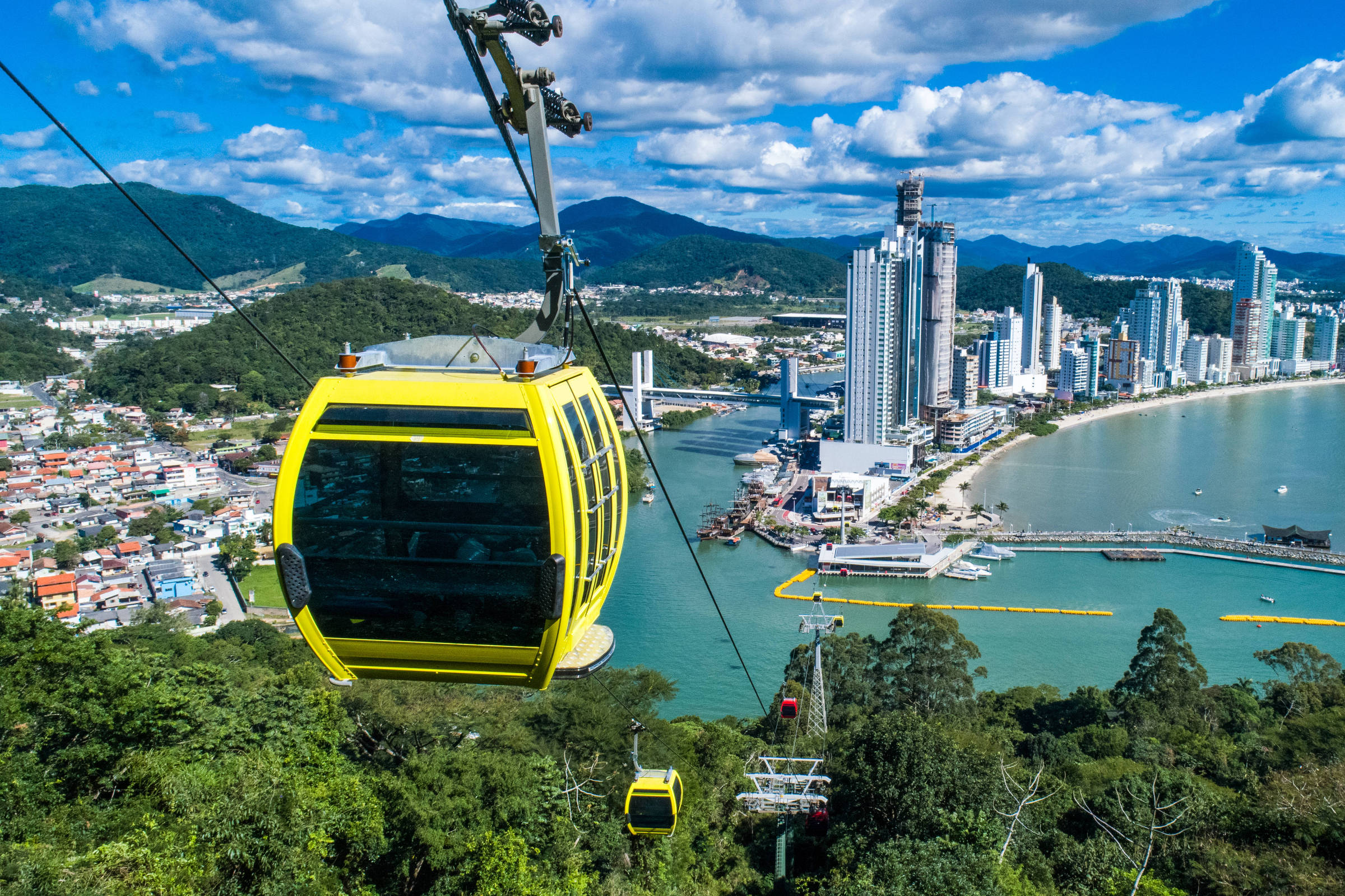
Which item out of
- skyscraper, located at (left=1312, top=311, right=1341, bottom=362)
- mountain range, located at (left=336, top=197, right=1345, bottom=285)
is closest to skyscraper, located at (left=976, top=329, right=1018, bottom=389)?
skyscraper, located at (left=1312, top=311, right=1341, bottom=362)

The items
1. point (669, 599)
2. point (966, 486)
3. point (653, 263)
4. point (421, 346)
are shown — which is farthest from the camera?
point (653, 263)

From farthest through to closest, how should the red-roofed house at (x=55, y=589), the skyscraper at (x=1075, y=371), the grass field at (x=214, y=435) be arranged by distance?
the skyscraper at (x=1075, y=371)
the grass field at (x=214, y=435)
the red-roofed house at (x=55, y=589)

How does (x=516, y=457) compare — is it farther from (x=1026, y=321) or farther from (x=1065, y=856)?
(x=1026, y=321)

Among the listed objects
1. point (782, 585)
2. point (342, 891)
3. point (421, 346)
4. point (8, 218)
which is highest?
point (8, 218)

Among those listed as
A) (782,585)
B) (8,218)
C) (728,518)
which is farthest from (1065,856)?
(8,218)

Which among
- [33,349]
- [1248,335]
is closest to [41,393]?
[33,349]

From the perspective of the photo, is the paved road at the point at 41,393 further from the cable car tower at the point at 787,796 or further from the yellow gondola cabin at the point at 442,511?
the yellow gondola cabin at the point at 442,511

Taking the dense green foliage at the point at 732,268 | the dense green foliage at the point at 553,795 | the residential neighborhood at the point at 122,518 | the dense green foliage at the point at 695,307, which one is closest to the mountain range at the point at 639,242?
the dense green foliage at the point at 732,268

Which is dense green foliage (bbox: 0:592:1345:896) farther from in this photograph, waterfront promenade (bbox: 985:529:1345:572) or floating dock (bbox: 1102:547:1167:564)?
waterfront promenade (bbox: 985:529:1345:572)
